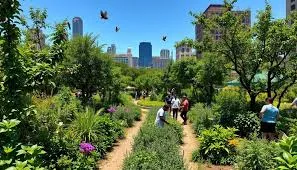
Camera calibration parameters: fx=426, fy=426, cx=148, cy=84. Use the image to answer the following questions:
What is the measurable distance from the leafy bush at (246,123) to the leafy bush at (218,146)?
313 cm

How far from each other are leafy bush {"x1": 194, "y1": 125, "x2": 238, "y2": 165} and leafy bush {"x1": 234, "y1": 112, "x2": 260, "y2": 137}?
313cm

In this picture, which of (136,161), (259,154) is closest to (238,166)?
(259,154)

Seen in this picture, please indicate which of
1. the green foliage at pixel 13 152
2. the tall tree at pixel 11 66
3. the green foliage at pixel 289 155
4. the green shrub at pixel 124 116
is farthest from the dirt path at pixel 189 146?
the green foliage at pixel 289 155

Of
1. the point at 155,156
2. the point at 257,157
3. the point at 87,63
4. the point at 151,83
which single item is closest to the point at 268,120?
the point at 257,157

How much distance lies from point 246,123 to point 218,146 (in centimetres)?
414

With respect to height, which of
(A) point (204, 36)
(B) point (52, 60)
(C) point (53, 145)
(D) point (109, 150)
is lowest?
(D) point (109, 150)

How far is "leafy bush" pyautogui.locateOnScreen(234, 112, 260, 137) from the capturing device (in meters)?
14.7

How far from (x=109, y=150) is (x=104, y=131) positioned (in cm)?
71

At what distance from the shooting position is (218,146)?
36.2 feet

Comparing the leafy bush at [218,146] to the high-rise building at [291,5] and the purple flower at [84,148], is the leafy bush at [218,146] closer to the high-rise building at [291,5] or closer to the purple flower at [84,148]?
the purple flower at [84,148]

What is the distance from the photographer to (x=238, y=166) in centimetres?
930

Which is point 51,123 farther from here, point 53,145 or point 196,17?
point 196,17

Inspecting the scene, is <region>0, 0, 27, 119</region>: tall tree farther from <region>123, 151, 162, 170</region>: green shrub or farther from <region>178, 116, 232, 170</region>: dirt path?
<region>178, 116, 232, 170</region>: dirt path

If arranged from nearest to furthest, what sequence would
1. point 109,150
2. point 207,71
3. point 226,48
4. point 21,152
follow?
point 21,152 < point 109,150 < point 226,48 < point 207,71
